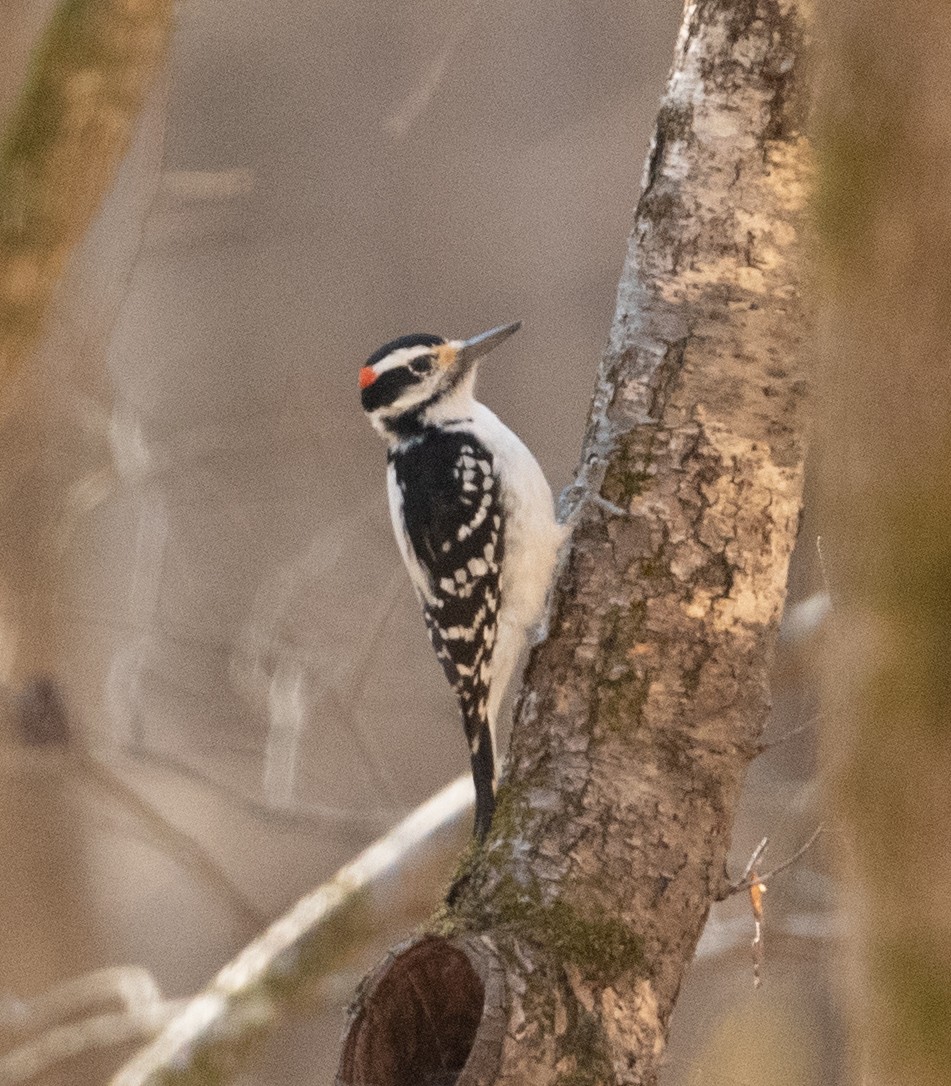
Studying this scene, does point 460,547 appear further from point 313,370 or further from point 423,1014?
point 313,370

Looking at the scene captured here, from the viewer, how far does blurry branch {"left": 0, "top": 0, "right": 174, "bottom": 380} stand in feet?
7.86

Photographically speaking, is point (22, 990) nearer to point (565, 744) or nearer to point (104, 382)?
point (104, 382)

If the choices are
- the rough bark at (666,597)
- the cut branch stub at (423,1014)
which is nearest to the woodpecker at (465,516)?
the rough bark at (666,597)

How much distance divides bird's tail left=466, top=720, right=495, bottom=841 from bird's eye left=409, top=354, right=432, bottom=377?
750 millimetres

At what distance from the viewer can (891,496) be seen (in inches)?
20.7

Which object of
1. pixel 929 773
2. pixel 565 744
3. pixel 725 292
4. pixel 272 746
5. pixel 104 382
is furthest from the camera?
pixel 272 746

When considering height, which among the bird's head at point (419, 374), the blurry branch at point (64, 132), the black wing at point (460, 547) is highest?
the blurry branch at point (64, 132)

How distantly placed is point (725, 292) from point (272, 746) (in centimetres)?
273

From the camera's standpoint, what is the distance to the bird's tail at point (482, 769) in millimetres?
2250

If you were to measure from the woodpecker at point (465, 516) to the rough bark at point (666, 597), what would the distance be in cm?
36

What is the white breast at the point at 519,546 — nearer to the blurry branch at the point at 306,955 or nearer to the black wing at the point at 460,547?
the black wing at the point at 460,547

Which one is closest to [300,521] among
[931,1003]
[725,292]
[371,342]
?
[371,342]

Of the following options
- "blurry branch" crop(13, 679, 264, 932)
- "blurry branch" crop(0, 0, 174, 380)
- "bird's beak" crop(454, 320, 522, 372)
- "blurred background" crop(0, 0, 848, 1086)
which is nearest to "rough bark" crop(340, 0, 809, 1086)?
"bird's beak" crop(454, 320, 522, 372)

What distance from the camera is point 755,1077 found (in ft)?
11.3
